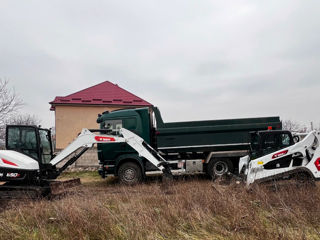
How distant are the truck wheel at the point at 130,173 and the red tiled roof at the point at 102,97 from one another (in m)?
12.0

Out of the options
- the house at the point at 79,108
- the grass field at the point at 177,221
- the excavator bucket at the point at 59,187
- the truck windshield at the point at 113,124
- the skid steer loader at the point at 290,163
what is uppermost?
the house at the point at 79,108

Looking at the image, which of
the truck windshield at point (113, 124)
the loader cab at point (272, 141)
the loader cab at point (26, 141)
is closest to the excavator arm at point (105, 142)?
the loader cab at point (26, 141)

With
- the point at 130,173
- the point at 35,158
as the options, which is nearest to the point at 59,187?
the point at 35,158

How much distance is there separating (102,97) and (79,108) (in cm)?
223

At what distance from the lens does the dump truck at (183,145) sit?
8617 millimetres

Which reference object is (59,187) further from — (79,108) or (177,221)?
(79,108)

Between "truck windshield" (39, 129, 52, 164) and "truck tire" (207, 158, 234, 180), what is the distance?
5452 mm

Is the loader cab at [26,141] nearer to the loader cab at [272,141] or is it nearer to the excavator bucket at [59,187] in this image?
the excavator bucket at [59,187]

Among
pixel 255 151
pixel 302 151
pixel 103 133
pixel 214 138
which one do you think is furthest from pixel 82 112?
pixel 302 151

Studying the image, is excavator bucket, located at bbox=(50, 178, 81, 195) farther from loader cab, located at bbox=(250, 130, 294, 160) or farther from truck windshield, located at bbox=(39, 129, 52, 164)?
loader cab, located at bbox=(250, 130, 294, 160)

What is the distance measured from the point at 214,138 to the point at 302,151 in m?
3.08

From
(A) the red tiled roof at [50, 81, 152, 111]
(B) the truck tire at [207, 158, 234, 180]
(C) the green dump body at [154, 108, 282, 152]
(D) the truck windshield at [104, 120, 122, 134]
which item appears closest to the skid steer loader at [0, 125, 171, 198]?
(D) the truck windshield at [104, 120, 122, 134]

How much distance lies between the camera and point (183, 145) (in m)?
8.74

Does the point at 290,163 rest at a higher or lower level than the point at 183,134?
lower
